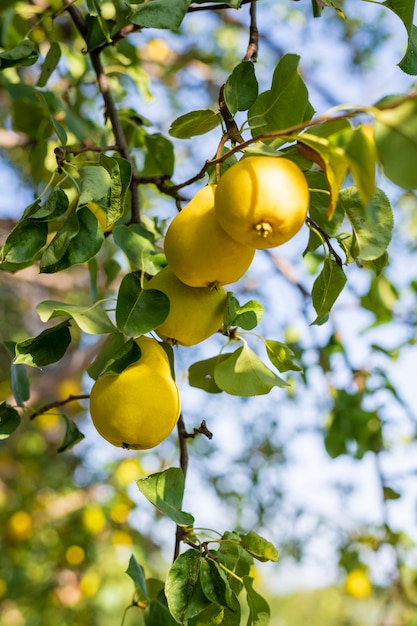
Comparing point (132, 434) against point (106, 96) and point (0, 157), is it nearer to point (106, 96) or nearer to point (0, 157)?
point (106, 96)

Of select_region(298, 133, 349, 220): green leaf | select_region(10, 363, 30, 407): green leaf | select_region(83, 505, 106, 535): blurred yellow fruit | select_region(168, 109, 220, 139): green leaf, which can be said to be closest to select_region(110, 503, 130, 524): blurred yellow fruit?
select_region(83, 505, 106, 535): blurred yellow fruit

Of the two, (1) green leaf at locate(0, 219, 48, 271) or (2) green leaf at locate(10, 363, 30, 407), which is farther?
(2) green leaf at locate(10, 363, 30, 407)

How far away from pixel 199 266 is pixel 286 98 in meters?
0.15

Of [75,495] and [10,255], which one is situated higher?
[10,255]

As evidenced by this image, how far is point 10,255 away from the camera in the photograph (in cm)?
59

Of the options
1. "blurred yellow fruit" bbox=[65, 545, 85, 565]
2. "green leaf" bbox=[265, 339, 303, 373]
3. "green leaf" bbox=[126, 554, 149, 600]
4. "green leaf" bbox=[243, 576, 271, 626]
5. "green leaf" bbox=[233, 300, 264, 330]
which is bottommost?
"blurred yellow fruit" bbox=[65, 545, 85, 565]

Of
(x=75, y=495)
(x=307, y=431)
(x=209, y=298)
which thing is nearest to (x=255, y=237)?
(x=209, y=298)

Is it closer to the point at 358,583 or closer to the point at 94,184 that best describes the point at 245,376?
the point at 94,184

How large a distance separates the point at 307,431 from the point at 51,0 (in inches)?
58.5

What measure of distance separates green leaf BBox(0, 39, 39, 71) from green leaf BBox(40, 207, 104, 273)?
25cm

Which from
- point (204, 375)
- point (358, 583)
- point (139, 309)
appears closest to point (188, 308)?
point (139, 309)

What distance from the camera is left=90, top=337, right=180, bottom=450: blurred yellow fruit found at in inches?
22.4

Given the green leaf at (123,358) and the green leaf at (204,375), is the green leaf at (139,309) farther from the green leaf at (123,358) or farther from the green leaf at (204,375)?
the green leaf at (204,375)

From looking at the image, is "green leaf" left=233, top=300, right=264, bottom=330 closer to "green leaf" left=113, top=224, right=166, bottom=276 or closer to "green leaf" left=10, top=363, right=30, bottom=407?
"green leaf" left=113, top=224, right=166, bottom=276
